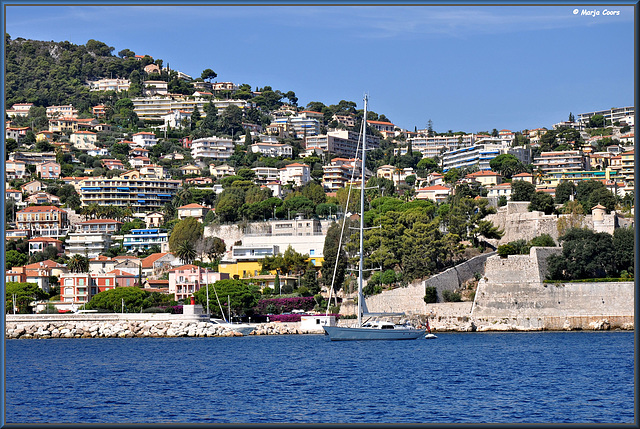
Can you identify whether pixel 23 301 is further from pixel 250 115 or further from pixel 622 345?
pixel 250 115

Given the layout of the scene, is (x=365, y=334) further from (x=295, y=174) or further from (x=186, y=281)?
(x=295, y=174)

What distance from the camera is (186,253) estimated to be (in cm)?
5553

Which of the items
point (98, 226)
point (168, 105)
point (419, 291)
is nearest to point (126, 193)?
point (98, 226)

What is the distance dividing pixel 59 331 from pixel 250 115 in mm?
73907

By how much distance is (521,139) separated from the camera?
9100cm

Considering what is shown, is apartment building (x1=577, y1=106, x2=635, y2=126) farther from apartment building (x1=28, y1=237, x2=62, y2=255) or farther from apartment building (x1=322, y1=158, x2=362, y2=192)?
apartment building (x1=28, y1=237, x2=62, y2=255)

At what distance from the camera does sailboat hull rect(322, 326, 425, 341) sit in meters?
31.3

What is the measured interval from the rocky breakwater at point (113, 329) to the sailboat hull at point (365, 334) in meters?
9.71

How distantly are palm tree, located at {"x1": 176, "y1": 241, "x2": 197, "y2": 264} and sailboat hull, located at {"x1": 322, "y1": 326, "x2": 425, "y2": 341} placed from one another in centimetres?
2533

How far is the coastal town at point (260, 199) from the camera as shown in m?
42.5

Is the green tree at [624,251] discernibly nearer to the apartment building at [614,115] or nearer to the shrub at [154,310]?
the shrub at [154,310]

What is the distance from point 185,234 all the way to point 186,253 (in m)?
2.95

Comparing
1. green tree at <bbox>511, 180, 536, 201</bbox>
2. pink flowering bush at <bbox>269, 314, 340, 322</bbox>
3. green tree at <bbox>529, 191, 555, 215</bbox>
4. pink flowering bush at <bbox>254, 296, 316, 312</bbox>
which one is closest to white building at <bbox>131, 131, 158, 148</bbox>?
green tree at <bbox>511, 180, 536, 201</bbox>

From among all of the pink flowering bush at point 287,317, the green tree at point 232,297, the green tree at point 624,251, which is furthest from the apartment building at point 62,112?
the green tree at point 624,251
